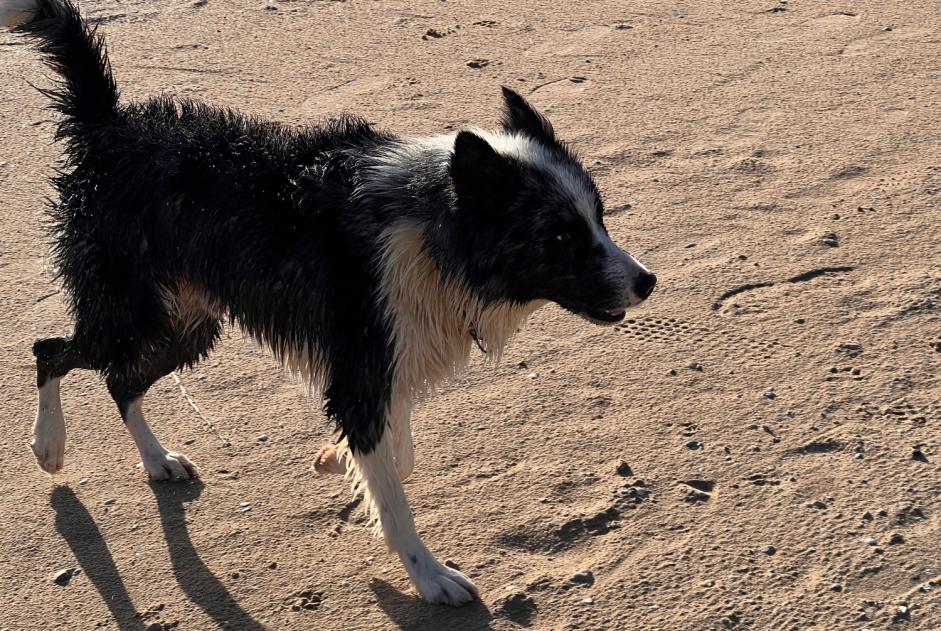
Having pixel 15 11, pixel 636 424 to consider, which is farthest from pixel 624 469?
pixel 15 11

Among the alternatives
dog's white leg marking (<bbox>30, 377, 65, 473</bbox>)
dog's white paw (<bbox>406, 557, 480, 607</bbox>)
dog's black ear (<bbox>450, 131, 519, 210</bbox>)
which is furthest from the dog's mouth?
dog's white leg marking (<bbox>30, 377, 65, 473</bbox>)

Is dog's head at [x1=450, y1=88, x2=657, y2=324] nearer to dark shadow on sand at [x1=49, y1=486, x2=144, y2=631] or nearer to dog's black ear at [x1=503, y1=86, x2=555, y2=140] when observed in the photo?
dog's black ear at [x1=503, y1=86, x2=555, y2=140]

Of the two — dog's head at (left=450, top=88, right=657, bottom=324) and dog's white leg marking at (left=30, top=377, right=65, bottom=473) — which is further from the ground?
dog's head at (left=450, top=88, right=657, bottom=324)

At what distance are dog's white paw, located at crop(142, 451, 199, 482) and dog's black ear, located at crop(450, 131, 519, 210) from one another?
67.0 inches

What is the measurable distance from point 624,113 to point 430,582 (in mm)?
4067

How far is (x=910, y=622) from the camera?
12.2ft

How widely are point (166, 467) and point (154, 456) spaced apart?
0.21 ft

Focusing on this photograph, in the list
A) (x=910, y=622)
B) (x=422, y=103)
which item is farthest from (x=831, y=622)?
(x=422, y=103)

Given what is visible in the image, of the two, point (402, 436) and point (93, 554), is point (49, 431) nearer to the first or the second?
point (93, 554)

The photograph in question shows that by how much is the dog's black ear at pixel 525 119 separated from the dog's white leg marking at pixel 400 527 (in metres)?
1.15

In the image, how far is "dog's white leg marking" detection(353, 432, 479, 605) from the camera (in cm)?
400

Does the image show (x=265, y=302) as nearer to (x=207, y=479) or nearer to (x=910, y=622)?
(x=207, y=479)

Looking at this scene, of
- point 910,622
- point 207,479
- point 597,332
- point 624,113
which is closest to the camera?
point 910,622

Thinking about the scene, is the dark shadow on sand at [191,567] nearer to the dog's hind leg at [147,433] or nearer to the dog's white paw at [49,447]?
the dog's hind leg at [147,433]
